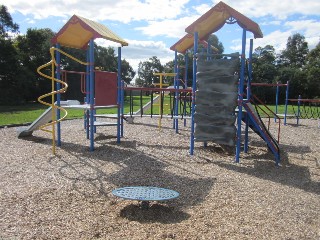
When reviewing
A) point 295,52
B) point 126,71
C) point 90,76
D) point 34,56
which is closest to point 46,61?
point 34,56

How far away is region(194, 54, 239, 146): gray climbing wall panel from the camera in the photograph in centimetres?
677

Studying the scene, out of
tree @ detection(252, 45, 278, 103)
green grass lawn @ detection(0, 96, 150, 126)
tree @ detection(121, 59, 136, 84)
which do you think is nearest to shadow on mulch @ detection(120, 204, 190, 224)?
green grass lawn @ detection(0, 96, 150, 126)

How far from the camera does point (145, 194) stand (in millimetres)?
4250

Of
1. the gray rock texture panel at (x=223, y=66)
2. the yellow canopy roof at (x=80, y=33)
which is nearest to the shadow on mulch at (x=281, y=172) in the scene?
the gray rock texture panel at (x=223, y=66)

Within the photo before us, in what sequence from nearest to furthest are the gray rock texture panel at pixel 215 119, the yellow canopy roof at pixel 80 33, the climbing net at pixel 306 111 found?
the gray rock texture panel at pixel 215 119
the yellow canopy roof at pixel 80 33
the climbing net at pixel 306 111

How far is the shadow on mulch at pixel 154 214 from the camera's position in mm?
3836

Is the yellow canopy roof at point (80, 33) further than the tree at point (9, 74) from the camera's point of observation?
No

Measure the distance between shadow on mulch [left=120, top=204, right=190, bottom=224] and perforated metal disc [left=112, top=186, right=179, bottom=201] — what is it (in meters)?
0.15

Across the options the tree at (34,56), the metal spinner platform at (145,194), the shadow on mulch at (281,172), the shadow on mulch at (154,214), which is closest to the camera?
the shadow on mulch at (154,214)

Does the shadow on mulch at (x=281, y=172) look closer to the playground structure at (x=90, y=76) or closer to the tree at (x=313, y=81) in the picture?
the playground structure at (x=90, y=76)

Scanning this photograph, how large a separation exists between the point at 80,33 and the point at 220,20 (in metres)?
3.41

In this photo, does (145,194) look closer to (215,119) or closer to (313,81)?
(215,119)

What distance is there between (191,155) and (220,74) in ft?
6.23

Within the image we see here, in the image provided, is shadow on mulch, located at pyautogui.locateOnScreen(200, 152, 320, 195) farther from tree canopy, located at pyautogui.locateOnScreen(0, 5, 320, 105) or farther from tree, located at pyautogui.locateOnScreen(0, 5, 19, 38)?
tree, located at pyautogui.locateOnScreen(0, 5, 19, 38)
